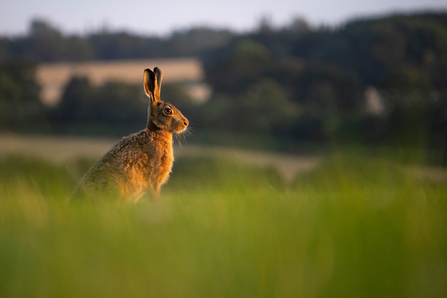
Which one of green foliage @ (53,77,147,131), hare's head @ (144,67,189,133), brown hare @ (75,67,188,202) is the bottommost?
brown hare @ (75,67,188,202)

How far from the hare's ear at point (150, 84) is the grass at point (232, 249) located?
3120 mm

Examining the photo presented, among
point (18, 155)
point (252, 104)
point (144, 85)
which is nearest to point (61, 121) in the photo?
point (18, 155)

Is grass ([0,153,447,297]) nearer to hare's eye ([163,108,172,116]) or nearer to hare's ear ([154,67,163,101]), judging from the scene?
hare's eye ([163,108,172,116])

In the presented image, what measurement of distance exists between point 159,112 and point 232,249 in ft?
15.4

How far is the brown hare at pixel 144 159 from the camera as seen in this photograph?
19.5 feet

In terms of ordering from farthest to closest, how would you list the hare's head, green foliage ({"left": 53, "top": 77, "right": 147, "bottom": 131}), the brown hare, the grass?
1. green foliage ({"left": 53, "top": 77, "right": 147, "bottom": 131})
2. the hare's head
3. the brown hare
4. the grass

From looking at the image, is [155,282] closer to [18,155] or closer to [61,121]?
[18,155]

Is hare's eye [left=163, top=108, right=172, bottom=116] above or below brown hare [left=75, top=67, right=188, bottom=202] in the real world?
above

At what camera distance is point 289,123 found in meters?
42.8

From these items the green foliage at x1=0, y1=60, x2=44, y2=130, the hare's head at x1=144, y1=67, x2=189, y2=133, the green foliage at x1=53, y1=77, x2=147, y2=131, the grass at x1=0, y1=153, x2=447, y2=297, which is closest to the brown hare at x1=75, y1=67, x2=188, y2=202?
the hare's head at x1=144, y1=67, x2=189, y2=133

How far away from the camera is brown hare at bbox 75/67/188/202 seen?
595 centimetres

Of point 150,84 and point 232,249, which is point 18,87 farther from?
point 232,249

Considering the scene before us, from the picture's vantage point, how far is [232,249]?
8.98 feet

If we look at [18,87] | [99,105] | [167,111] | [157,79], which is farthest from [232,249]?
[18,87]
